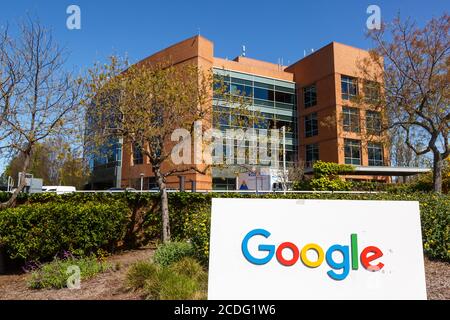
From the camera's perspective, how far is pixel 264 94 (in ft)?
128

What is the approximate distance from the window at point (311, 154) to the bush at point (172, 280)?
33367mm

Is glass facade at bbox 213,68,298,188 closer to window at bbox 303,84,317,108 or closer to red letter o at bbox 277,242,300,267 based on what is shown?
window at bbox 303,84,317,108

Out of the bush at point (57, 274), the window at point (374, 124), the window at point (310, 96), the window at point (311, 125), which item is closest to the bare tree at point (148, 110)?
the bush at point (57, 274)

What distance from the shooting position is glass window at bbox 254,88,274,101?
1519 inches

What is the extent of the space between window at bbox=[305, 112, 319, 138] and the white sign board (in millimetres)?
35335

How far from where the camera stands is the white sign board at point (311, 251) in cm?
371

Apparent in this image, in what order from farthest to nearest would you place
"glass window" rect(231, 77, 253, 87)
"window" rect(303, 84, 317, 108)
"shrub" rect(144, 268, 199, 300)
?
"window" rect(303, 84, 317, 108) → "glass window" rect(231, 77, 253, 87) → "shrub" rect(144, 268, 199, 300)

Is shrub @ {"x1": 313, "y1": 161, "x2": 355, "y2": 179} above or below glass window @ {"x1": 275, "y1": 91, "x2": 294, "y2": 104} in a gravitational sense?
below

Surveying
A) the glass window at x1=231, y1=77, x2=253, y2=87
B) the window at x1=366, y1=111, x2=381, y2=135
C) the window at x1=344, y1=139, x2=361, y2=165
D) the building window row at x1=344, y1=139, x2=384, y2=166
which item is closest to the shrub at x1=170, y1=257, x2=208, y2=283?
the window at x1=366, y1=111, x2=381, y2=135

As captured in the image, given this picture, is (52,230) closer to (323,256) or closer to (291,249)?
(291,249)

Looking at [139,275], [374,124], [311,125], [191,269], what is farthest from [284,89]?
[139,275]

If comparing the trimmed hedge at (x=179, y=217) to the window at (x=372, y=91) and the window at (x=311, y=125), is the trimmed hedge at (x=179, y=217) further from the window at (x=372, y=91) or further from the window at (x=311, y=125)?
the window at (x=311, y=125)
